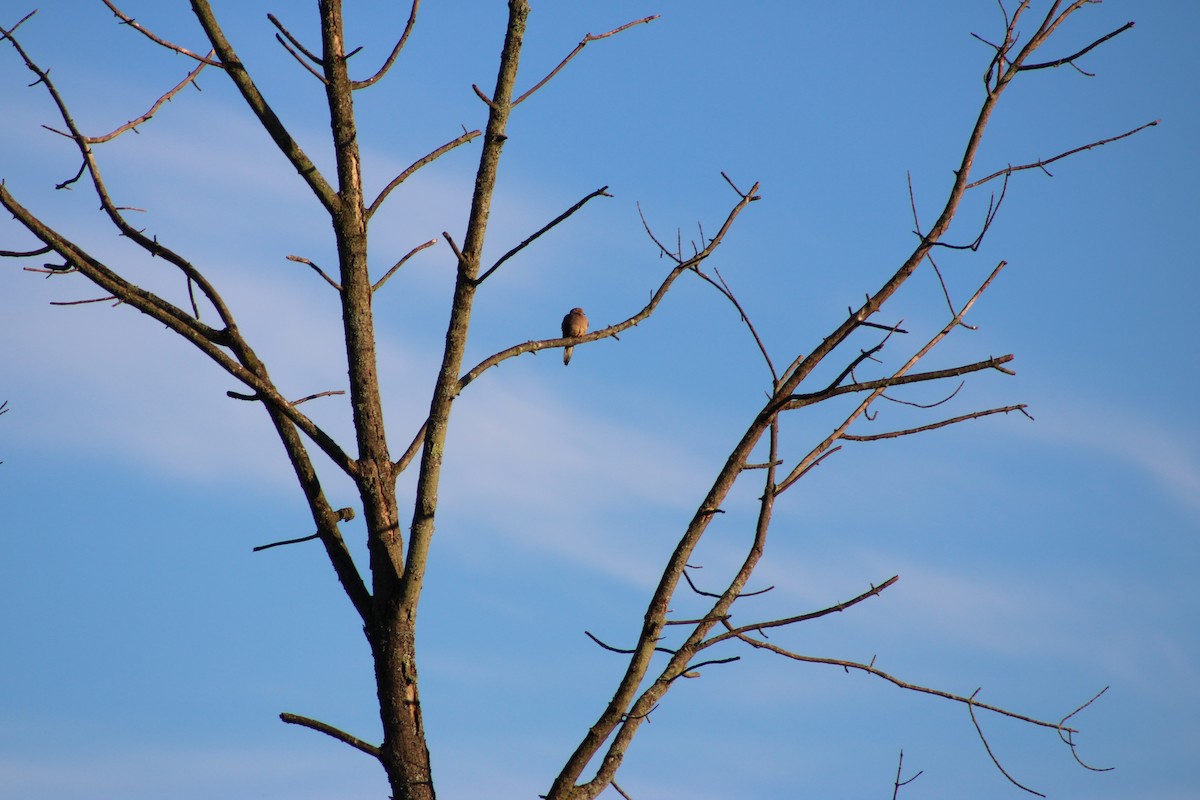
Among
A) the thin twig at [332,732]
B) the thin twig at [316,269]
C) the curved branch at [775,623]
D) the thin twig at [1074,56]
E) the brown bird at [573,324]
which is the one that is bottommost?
the thin twig at [332,732]

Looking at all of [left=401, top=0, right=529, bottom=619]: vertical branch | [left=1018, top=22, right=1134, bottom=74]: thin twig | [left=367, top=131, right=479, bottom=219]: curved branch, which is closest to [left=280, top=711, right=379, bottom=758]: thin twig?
[left=401, top=0, right=529, bottom=619]: vertical branch

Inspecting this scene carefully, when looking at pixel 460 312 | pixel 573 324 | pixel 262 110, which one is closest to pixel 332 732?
pixel 460 312

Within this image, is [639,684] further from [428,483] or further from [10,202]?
[10,202]

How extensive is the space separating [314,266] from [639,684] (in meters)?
1.45

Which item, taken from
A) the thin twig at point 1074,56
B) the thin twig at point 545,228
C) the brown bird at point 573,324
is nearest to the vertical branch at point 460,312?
the thin twig at point 545,228

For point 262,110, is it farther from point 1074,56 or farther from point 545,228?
point 1074,56

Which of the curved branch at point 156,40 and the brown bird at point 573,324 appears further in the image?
the brown bird at point 573,324

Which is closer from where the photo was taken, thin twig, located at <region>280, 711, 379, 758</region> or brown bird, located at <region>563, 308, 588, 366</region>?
thin twig, located at <region>280, 711, 379, 758</region>

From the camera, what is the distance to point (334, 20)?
115 inches

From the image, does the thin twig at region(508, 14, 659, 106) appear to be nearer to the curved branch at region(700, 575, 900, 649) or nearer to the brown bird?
the curved branch at region(700, 575, 900, 649)

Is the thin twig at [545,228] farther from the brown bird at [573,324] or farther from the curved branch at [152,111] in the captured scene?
the brown bird at [573,324]

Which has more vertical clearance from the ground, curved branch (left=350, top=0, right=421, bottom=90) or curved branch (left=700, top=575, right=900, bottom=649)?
curved branch (left=350, top=0, right=421, bottom=90)

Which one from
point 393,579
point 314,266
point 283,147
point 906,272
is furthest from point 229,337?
point 906,272

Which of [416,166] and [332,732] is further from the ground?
[416,166]
